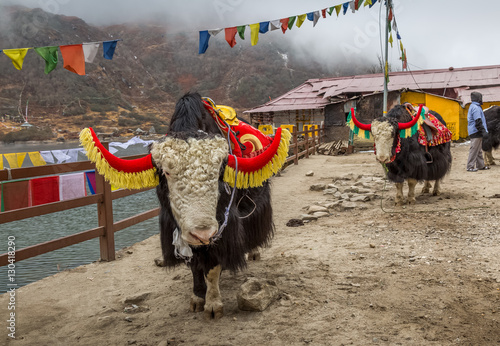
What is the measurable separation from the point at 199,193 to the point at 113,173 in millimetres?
569

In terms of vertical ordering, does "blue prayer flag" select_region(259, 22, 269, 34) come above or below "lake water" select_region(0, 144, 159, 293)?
above

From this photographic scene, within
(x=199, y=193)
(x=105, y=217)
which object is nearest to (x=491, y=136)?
(x=105, y=217)

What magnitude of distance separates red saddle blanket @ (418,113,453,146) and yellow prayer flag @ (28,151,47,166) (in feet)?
16.2

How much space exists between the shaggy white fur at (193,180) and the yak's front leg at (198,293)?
69cm

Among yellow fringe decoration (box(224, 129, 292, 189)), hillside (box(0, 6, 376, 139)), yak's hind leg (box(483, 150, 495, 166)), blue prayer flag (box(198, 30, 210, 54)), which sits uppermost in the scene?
hillside (box(0, 6, 376, 139))

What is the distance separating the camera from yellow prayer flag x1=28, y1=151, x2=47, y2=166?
359 centimetres

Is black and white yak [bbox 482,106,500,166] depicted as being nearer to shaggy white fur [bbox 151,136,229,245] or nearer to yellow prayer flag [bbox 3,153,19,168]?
shaggy white fur [bbox 151,136,229,245]

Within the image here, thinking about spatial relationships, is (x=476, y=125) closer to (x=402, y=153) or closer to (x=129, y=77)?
(x=402, y=153)

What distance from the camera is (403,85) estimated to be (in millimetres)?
21500

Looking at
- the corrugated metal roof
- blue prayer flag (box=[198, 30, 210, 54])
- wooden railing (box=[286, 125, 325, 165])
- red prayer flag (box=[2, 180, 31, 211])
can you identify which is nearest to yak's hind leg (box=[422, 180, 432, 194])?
blue prayer flag (box=[198, 30, 210, 54])

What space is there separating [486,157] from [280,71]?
70.8 m

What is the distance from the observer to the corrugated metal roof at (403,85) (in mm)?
19211

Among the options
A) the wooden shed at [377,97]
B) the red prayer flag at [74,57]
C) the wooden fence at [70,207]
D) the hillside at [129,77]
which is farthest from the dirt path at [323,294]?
the hillside at [129,77]

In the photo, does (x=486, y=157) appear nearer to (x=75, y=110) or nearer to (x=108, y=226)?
(x=108, y=226)
